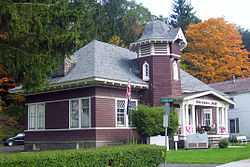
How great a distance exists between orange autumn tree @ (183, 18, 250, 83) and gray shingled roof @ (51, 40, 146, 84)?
88.1 ft

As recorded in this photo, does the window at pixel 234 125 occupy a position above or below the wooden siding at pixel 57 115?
below

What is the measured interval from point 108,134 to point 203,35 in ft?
119

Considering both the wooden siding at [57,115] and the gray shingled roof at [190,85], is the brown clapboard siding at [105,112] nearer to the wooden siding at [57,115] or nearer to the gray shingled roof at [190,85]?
the wooden siding at [57,115]

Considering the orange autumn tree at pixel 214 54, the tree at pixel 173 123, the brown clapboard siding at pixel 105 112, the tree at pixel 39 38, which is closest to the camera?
the tree at pixel 39 38

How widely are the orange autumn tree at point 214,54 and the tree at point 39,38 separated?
43820mm

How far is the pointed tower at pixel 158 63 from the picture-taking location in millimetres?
31953

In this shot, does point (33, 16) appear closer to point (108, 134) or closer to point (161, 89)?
point (108, 134)

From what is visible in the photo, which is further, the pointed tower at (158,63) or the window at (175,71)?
the window at (175,71)

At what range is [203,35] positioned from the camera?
6206 cm

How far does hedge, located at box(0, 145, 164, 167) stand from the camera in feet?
41.1

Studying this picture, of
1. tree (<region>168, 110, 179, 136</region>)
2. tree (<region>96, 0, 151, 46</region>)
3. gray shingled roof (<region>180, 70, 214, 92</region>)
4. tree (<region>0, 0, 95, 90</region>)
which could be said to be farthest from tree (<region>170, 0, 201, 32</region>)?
tree (<region>0, 0, 95, 90</region>)

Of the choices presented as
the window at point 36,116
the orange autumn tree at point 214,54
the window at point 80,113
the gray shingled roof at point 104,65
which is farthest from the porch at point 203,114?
the orange autumn tree at point 214,54

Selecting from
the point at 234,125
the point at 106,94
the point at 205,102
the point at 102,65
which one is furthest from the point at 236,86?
the point at 106,94

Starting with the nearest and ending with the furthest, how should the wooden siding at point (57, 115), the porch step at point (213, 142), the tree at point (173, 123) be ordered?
the tree at point (173, 123), the wooden siding at point (57, 115), the porch step at point (213, 142)
